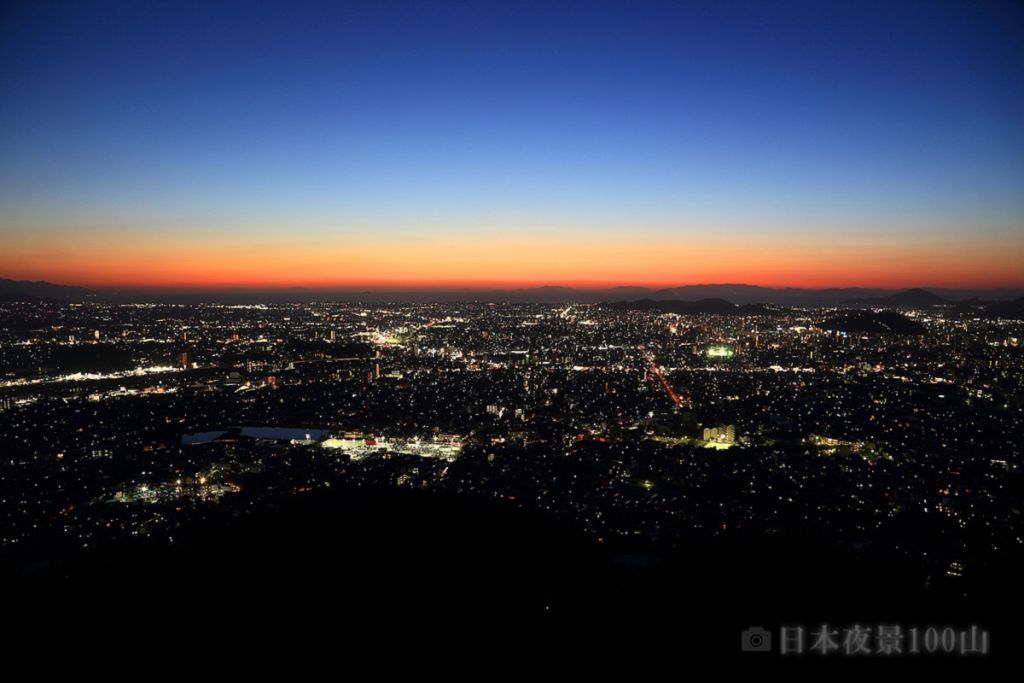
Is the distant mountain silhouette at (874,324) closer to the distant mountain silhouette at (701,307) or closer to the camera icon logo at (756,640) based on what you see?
the distant mountain silhouette at (701,307)

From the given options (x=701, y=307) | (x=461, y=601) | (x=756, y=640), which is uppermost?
(x=701, y=307)

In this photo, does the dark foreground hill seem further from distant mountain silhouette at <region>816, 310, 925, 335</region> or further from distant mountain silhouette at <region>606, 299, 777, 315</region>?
distant mountain silhouette at <region>606, 299, 777, 315</region>

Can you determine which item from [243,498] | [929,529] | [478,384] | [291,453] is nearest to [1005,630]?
[929,529]

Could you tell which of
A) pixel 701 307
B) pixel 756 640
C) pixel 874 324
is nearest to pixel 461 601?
pixel 756 640

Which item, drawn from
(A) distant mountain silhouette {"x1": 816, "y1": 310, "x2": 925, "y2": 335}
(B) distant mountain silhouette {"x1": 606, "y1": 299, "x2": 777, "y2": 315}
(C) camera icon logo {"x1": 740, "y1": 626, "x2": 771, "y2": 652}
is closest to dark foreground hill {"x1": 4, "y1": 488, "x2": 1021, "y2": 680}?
(C) camera icon logo {"x1": 740, "y1": 626, "x2": 771, "y2": 652}

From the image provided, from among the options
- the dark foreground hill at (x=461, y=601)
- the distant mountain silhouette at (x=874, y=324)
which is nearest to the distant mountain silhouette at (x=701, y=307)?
the distant mountain silhouette at (x=874, y=324)

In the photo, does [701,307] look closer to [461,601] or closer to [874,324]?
[874,324]

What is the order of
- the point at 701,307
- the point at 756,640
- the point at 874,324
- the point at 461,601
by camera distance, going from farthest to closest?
the point at 701,307
the point at 874,324
the point at 461,601
the point at 756,640

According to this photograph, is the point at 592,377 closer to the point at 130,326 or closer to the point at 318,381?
the point at 318,381
